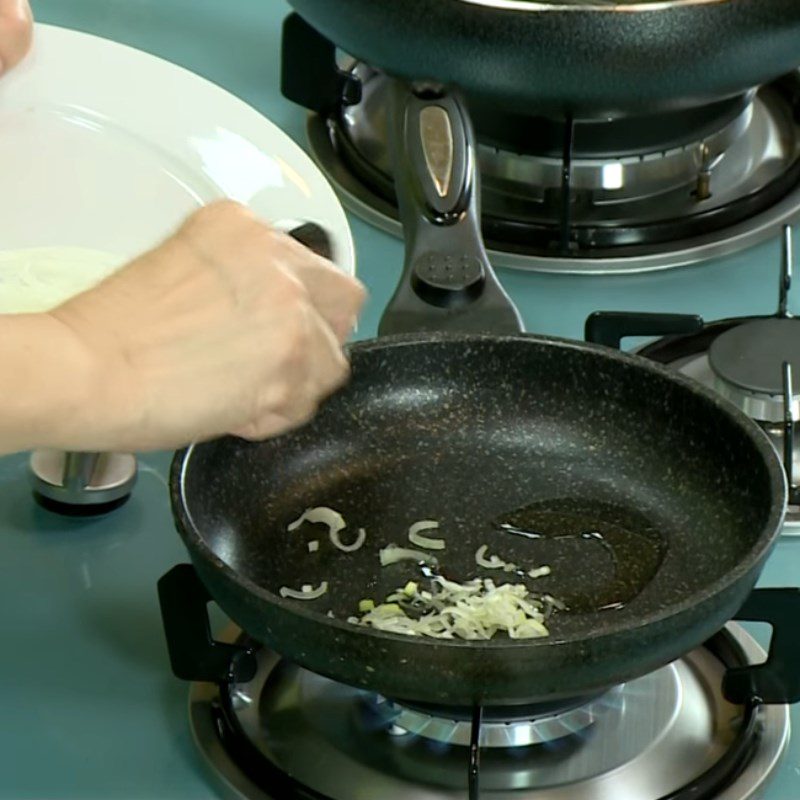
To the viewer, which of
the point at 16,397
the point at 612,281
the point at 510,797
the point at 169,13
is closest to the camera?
the point at 16,397

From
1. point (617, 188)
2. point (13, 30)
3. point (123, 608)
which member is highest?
point (13, 30)

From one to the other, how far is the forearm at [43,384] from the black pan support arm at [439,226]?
36 cm

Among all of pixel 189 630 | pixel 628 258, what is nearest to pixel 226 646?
pixel 189 630

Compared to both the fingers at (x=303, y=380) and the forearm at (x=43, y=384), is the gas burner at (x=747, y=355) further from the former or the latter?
the forearm at (x=43, y=384)

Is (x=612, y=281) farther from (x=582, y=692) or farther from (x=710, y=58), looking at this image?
(x=582, y=692)

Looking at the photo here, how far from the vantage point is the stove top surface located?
0.83 meters

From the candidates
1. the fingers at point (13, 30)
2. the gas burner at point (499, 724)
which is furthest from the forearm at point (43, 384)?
the fingers at point (13, 30)

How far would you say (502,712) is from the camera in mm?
810

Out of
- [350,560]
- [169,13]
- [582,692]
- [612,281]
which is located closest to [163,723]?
[350,560]

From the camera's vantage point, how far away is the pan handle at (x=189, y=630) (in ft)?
2.75

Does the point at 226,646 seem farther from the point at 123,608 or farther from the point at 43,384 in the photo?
the point at 43,384

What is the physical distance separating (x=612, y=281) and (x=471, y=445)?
26cm

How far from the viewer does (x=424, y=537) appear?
0.92 m

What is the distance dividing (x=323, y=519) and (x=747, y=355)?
284 mm
